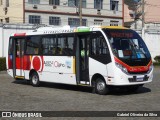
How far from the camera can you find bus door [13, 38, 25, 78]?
21.4m

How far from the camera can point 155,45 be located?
46.1 m

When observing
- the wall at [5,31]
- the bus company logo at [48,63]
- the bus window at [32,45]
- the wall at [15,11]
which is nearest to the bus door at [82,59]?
the bus company logo at [48,63]

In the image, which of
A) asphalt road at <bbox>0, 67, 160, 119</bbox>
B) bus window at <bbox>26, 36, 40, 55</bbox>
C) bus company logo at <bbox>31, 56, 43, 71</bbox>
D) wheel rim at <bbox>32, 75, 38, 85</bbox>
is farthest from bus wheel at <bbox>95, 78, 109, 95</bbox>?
bus window at <bbox>26, 36, 40, 55</bbox>

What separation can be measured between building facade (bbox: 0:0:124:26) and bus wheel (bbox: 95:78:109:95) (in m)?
42.4

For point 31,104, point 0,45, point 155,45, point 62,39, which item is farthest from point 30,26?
point 31,104

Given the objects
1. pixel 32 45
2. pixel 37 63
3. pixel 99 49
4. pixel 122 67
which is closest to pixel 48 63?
pixel 37 63

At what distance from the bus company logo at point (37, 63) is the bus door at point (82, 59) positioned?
3.06 metres

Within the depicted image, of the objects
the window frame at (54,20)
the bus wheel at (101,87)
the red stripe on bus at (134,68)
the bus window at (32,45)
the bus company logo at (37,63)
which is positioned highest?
the window frame at (54,20)

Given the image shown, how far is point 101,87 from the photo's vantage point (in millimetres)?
16281

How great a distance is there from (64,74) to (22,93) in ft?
7.50

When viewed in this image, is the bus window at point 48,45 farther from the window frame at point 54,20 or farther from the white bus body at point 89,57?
the window frame at point 54,20

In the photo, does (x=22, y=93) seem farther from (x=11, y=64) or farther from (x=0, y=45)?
(x=0, y=45)

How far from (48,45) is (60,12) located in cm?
4279

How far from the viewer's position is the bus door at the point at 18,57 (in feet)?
70.3
